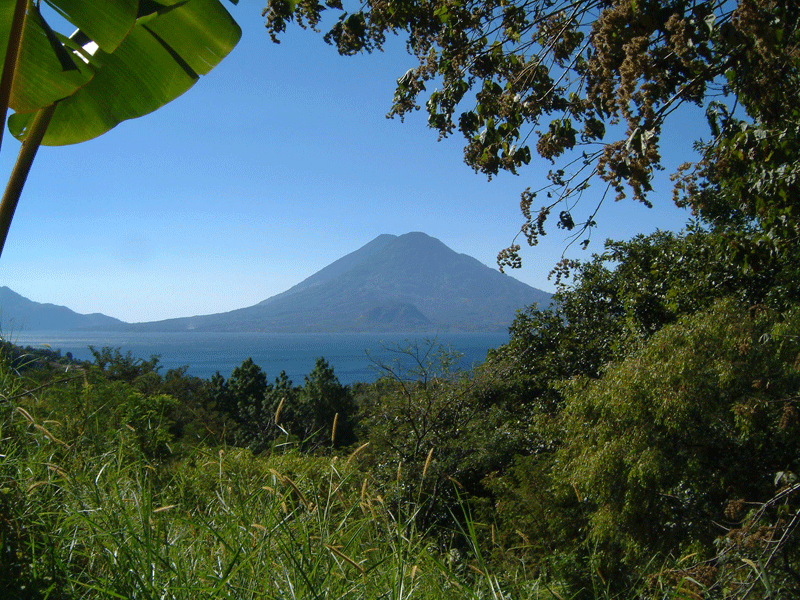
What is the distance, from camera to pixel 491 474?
30.5ft

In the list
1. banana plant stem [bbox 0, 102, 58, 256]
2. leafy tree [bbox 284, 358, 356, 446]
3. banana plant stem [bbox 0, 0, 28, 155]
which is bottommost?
leafy tree [bbox 284, 358, 356, 446]

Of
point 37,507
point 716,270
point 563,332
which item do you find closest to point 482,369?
point 563,332

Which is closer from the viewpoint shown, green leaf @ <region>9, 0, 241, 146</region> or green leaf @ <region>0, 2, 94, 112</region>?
green leaf @ <region>0, 2, 94, 112</region>

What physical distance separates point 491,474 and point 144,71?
8.48 m

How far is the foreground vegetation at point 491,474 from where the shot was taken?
1.37m

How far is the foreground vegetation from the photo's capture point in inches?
53.9

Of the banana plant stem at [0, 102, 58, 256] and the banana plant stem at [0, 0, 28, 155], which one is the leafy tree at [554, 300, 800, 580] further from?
the banana plant stem at [0, 0, 28, 155]

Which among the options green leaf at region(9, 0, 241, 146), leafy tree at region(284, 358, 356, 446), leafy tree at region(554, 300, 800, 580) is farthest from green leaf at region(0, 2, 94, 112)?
leafy tree at region(284, 358, 356, 446)

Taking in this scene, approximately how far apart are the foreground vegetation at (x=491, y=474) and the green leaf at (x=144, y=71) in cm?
121

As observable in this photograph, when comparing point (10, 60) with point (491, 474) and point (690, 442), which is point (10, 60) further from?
point (491, 474)

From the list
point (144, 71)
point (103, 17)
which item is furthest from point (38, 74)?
point (144, 71)

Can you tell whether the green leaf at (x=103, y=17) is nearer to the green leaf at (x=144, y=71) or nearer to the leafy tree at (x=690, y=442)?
the green leaf at (x=144, y=71)

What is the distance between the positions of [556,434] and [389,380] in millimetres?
4190

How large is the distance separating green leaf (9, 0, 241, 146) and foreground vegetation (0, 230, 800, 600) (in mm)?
1211
